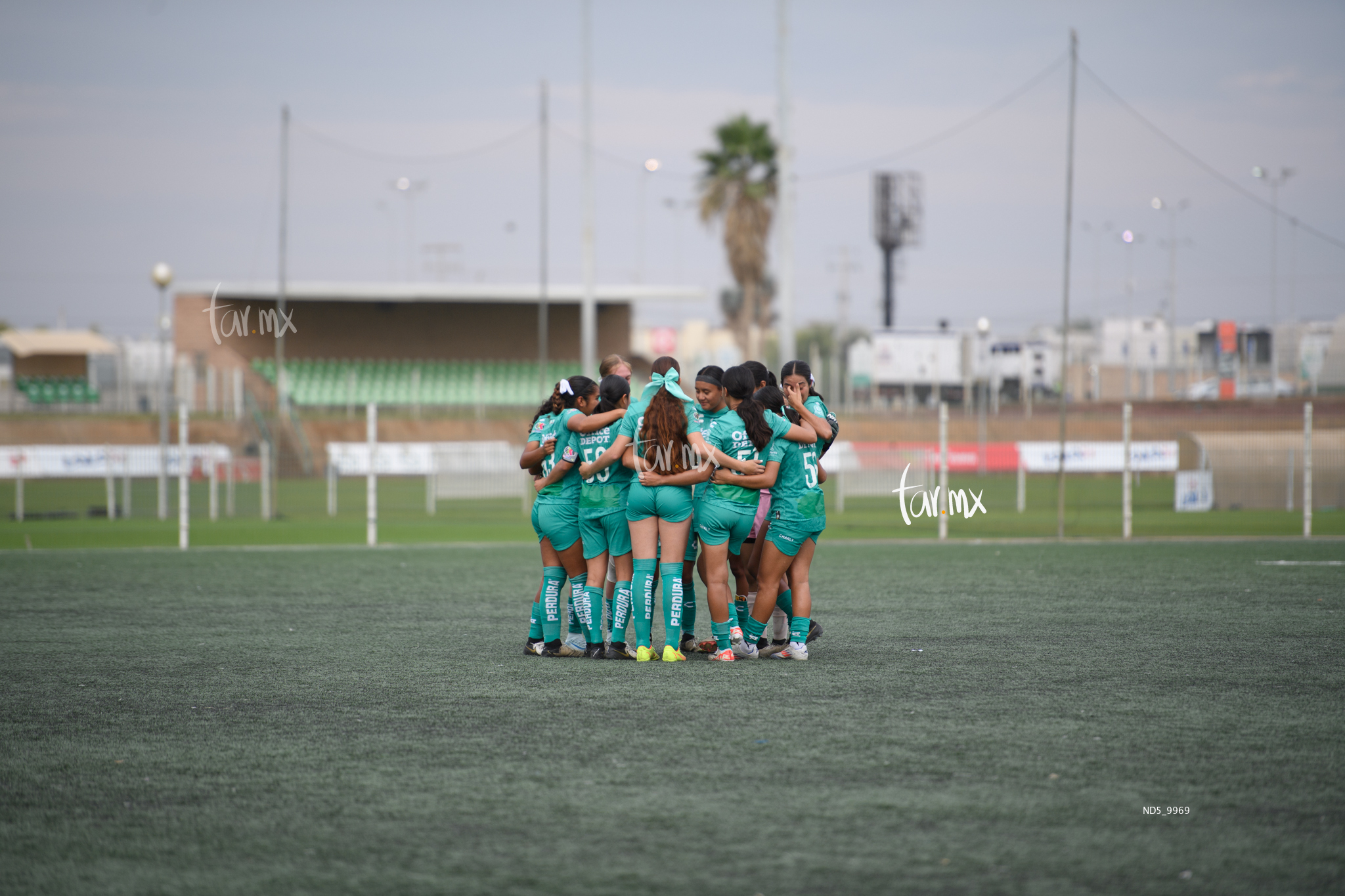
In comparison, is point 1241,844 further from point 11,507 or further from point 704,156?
point 704,156

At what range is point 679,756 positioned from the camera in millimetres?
5375

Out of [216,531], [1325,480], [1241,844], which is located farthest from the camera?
[1325,480]

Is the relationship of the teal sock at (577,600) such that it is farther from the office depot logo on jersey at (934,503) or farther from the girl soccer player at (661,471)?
the office depot logo on jersey at (934,503)

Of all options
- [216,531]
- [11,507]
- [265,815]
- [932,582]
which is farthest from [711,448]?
[11,507]

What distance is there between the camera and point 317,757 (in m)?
5.46

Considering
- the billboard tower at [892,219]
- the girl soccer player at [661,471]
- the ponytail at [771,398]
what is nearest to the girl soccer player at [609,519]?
the girl soccer player at [661,471]

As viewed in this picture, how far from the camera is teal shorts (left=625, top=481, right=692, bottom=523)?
736 cm

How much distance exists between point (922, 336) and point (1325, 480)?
85.8 feet

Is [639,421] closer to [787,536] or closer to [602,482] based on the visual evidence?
[602,482]

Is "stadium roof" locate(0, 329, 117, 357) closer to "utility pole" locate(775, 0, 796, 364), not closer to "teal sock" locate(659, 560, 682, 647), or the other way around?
"utility pole" locate(775, 0, 796, 364)

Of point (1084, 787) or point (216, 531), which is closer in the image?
point (1084, 787)

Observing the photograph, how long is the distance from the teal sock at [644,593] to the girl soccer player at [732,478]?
0.36 meters

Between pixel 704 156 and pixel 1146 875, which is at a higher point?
pixel 704 156

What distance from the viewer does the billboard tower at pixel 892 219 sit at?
72.8 meters
